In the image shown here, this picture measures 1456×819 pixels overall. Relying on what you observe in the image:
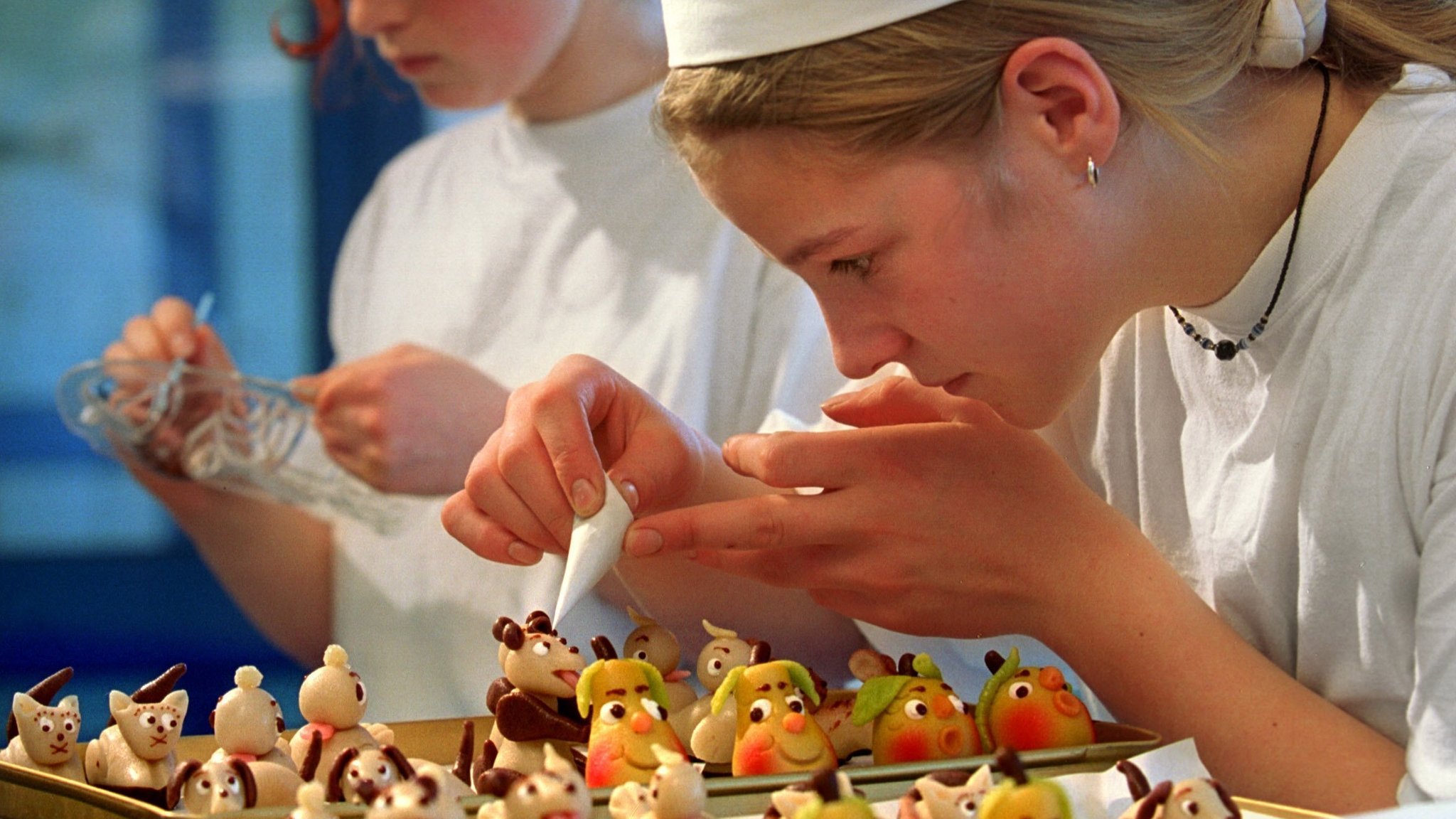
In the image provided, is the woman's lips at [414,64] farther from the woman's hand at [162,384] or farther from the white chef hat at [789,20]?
the white chef hat at [789,20]

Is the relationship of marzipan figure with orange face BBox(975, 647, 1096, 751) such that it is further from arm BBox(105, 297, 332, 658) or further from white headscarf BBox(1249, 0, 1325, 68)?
arm BBox(105, 297, 332, 658)

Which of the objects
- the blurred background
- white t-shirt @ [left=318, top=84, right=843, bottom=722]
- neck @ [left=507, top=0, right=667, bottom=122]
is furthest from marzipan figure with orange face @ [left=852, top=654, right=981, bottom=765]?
the blurred background

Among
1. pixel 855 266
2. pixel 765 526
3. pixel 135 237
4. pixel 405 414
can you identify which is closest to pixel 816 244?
pixel 855 266

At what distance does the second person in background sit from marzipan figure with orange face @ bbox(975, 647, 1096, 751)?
56 centimetres

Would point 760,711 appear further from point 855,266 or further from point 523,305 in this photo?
point 523,305

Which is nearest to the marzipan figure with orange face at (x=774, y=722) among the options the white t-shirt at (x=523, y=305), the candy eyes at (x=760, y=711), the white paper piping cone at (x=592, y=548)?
the candy eyes at (x=760, y=711)

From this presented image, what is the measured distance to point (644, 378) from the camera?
1.23 m

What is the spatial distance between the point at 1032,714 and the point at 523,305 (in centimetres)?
86

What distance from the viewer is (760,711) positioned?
→ 0.56m

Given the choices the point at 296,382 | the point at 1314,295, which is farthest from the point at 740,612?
the point at 296,382

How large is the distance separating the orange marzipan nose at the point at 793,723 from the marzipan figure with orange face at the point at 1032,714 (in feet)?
0.25

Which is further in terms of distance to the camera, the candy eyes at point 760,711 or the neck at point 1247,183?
the neck at point 1247,183

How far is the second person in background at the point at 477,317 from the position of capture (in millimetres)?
1234

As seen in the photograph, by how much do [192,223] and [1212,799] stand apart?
4.23 feet
